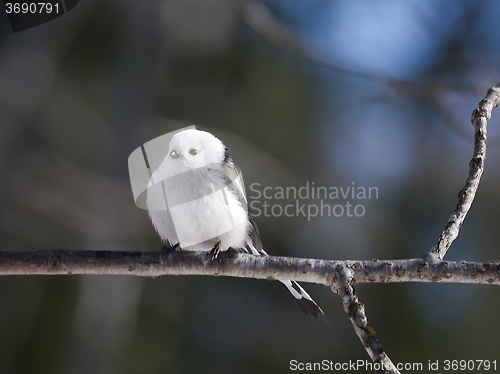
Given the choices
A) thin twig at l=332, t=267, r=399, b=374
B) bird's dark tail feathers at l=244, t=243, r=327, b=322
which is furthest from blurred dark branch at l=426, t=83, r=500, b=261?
bird's dark tail feathers at l=244, t=243, r=327, b=322

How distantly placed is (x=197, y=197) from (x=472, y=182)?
1.03 metres

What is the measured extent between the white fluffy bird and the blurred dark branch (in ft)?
2.62

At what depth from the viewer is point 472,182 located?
58.0 inches

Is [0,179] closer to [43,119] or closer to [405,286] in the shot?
[43,119]

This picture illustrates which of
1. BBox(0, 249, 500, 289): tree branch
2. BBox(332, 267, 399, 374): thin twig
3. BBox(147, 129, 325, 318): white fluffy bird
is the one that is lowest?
BBox(332, 267, 399, 374): thin twig

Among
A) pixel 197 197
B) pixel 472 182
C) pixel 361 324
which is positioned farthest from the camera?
pixel 197 197

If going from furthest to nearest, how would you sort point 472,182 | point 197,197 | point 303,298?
point 303,298 < point 197,197 < point 472,182

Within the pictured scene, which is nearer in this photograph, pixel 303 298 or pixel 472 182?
pixel 472 182

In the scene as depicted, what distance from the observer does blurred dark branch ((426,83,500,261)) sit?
138 centimetres

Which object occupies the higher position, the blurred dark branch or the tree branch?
the blurred dark branch

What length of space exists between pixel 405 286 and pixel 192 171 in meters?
2.65

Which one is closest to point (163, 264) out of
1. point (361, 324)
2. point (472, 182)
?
point (361, 324)

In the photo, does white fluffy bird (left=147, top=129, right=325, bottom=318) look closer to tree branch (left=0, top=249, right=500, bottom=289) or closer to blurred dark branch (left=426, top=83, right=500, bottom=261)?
tree branch (left=0, top=249, right=500, bottom=289)

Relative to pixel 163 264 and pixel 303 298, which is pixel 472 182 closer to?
pixel 303 298
